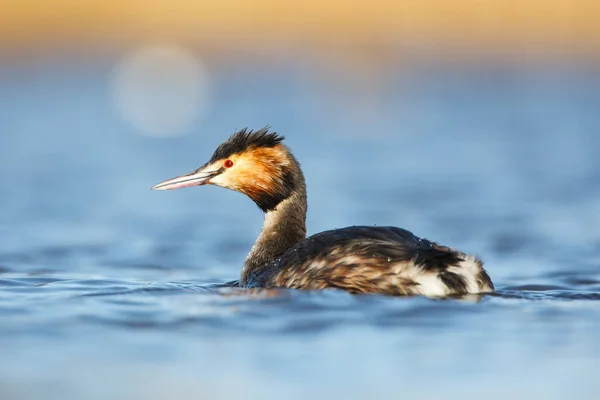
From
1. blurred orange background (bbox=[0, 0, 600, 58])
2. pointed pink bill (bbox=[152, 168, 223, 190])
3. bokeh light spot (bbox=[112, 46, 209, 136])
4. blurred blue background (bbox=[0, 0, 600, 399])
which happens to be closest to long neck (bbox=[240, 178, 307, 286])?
pointed pink bill (bbox=[152, 168, 223, 190])

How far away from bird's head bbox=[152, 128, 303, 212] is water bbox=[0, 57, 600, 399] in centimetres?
→ 77

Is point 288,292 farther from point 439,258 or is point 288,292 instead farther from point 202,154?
point 202,154

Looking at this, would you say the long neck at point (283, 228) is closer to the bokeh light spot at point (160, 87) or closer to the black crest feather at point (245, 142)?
the black crest feather at point (245, 142)

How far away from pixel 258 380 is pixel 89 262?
4896 millimetres

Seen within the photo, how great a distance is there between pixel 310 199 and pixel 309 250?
6.34m

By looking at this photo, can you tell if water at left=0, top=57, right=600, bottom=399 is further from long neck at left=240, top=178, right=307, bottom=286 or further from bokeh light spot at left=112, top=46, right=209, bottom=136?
bokeh light spot at left=112, top=46, right=209, bottom=136

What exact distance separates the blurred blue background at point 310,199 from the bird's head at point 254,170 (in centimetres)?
85

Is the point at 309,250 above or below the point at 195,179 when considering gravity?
below

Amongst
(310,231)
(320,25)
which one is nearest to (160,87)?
(320,25)

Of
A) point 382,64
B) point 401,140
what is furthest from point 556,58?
point 401,140

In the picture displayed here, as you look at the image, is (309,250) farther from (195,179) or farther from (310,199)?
(310,199)

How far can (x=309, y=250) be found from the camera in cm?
854

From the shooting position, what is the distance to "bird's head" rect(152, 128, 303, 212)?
378 inches

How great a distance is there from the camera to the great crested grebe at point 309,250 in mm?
8078
